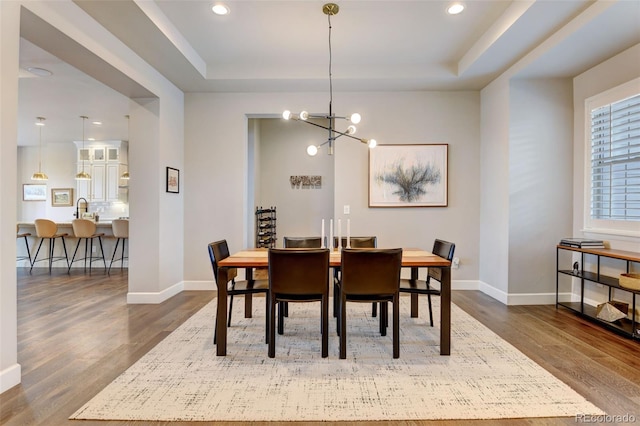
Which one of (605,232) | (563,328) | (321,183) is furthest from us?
(321,183)

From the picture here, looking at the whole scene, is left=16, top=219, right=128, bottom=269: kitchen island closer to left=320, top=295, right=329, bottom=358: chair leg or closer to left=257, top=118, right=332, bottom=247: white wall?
left=257, top=118, right=332, bottom=247: white wall

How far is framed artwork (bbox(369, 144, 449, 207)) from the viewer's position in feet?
15.2

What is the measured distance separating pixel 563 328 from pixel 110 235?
22.6ft

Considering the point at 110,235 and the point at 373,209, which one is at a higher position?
the point at 373,209

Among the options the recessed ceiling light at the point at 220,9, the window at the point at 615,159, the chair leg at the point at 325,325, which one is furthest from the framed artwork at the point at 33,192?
the window at the point at 615,159

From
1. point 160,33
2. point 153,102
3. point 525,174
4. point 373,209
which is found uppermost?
point 160,33

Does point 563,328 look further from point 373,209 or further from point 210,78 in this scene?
point 210,78

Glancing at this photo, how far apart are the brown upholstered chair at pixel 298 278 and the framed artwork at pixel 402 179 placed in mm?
2366

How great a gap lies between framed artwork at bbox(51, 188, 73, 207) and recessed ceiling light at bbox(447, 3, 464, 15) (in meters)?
9.25

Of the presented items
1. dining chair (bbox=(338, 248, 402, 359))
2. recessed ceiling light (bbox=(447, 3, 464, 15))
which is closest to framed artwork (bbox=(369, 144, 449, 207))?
recessed ceiling light (bbox=(447, 3, 464, 15))

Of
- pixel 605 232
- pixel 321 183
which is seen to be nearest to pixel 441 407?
pixel 605 232

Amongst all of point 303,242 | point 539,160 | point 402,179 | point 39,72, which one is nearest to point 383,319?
point 303,242

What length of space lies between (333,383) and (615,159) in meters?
3.62

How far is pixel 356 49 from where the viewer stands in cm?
374
